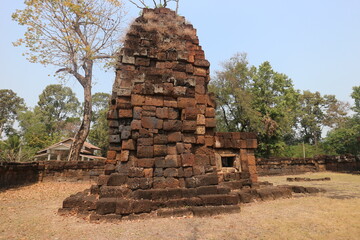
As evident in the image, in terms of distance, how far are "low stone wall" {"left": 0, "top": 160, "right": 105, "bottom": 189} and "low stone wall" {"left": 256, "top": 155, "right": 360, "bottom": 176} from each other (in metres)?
11.6

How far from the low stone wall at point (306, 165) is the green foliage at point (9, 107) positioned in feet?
125

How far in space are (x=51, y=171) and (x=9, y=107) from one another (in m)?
32.1

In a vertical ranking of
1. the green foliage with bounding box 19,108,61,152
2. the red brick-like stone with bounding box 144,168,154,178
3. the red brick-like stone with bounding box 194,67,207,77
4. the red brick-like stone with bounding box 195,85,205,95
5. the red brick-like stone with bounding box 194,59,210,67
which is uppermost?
the green foliage with bounding box 19,108,61,152

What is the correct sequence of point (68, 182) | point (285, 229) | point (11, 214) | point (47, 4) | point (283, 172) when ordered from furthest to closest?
point (283, 172), point (47, 4), point (68, 182), point (11, 214), point (285, 229)

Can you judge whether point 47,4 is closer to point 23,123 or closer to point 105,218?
point 105,218

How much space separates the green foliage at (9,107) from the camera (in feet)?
116

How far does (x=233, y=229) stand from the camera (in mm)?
4129

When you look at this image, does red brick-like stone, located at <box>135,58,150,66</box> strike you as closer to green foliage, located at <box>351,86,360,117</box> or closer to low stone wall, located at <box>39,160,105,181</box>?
low stone wall, located at <box>39,160,105,181</box>

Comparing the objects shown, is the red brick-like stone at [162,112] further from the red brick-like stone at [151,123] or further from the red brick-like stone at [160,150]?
the red brick-like stone at [160,150]

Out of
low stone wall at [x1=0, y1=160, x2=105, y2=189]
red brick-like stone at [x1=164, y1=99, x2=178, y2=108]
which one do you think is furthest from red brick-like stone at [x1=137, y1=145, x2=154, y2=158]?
low stone wall at [x1=0, y1=160, x2=105, y2=189]

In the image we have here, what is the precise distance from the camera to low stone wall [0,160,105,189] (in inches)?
406

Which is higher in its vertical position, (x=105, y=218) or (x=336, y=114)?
(x=336, y=114)

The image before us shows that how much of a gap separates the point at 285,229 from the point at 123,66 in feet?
18.7

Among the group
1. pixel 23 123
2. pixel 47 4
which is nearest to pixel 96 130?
pixel 23 123
